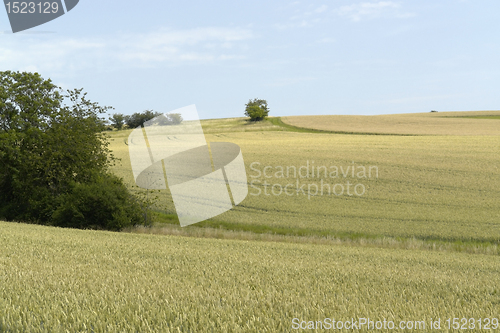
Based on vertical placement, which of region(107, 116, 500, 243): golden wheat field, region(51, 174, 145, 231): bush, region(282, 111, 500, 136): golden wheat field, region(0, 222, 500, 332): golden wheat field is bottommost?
region(282, 111, 500, 136): golden wheat field

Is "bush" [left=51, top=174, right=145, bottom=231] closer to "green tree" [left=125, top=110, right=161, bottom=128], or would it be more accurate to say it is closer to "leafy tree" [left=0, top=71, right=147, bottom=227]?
"leafy tree" [left=0, top=71, right=147, bottom=227]

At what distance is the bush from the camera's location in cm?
2291

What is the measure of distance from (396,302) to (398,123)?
285 ft

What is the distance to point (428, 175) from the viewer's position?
33.5 m

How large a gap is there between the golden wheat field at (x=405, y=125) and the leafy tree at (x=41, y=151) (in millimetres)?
56556

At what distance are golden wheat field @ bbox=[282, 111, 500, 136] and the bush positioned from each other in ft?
190

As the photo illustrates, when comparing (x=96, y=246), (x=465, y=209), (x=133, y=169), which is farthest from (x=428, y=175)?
(x=96, y=246)

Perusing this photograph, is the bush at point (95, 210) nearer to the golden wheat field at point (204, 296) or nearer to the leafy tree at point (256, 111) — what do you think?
the golden wheat field at point (204, 296)

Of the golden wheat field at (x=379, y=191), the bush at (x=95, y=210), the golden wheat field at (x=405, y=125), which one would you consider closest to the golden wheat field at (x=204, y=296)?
the golden wheat field at (x=379, y=191)

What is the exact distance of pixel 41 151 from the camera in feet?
87.9

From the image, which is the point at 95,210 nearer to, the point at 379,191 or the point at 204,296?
the point at 379,191

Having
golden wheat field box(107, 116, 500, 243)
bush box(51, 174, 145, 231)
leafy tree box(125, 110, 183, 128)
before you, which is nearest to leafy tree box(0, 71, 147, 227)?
bush box(51, 174, 145, 231)

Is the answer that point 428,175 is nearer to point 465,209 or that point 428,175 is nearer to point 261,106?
point 465,209

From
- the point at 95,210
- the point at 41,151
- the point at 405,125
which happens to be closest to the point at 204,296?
the point at 95,210
